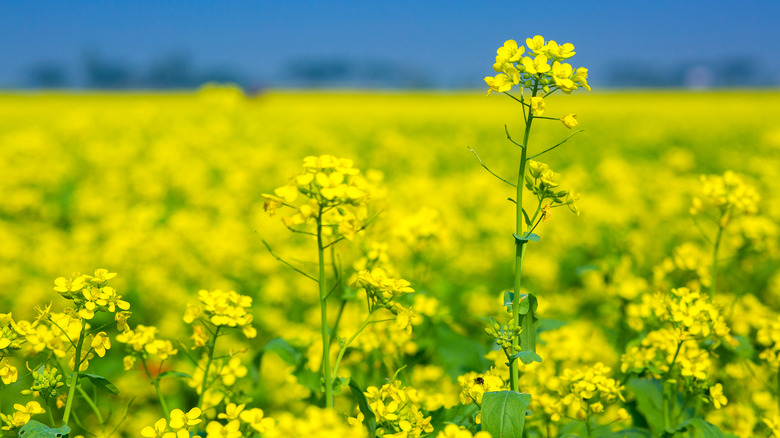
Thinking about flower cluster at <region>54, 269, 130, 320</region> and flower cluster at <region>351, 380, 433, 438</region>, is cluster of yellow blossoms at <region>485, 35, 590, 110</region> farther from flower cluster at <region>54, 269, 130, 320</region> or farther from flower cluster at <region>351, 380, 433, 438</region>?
flower cluster at <region>54, 269, 130, 320</region>

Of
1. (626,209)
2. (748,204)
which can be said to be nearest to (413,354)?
(748,204)

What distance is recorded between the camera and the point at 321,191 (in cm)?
Answer: 138

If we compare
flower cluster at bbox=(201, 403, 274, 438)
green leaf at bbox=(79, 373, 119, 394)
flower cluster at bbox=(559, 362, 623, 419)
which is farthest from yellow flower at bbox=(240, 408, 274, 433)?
flower cluster at bbox=(559, 362, 623, 419)

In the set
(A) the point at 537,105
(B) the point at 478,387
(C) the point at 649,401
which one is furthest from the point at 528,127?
(C) the point at 649,401

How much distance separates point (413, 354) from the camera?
2551 mm

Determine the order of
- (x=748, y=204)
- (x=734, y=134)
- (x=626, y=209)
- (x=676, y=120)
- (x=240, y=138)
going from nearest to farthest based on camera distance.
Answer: (x=748, y=204) < (x=626, y=209) < (x=240, y=138) < (x=734, y=134) < (x=676, y=120)

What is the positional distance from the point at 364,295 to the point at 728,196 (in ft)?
5.25

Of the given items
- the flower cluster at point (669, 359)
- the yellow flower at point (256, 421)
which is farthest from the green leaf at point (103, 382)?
the flower cluster at point (669, 359)

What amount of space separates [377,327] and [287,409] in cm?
113

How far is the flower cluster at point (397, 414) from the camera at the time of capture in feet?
4.74

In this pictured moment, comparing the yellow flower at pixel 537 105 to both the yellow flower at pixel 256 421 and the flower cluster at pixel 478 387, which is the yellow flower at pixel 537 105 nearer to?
the flower cluster at pixel 478 387

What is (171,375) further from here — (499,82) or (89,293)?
(499,82)

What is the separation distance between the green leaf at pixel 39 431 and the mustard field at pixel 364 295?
3 centimetres

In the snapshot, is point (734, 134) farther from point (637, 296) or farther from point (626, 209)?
point (637, 296)
